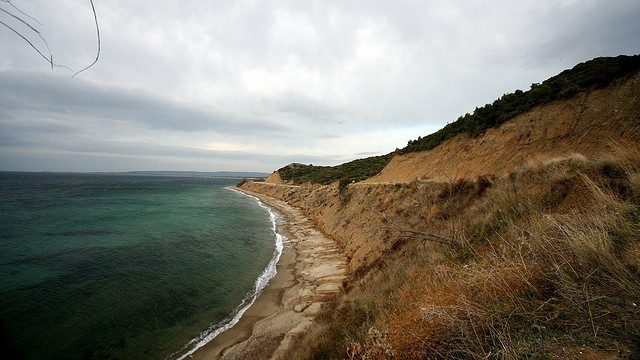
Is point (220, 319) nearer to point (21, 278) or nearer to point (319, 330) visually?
point (319, 330)

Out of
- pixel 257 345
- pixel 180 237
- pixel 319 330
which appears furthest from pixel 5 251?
pixel 319 330

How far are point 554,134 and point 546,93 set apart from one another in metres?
3.20

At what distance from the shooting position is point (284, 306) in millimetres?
9938

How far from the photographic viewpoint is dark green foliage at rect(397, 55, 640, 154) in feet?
38.7

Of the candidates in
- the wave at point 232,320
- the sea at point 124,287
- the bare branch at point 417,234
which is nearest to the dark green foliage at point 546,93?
the bare branch at point 417,234

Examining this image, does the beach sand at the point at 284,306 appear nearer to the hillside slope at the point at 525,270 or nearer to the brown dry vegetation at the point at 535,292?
the hillside slope at the point at 525,270

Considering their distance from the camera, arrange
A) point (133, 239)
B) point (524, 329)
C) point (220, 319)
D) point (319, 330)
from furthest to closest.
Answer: point (133, 239) < point (220, 319) < point (319, 330) < point (524, 329)

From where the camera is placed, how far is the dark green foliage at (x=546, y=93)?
1179cm

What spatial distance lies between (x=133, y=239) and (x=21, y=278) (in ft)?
24.6

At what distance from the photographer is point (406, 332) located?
329 cm

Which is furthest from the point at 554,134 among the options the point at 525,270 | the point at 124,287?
the point at 124,287

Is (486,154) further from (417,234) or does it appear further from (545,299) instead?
(545,299)

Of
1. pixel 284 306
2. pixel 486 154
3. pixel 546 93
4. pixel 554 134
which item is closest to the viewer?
pixel 284 306

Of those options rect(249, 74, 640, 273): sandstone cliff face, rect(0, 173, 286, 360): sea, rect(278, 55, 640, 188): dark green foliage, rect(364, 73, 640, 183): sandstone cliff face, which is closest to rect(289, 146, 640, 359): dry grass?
rect(249, 74, 640, 273): sandstone cliff face
